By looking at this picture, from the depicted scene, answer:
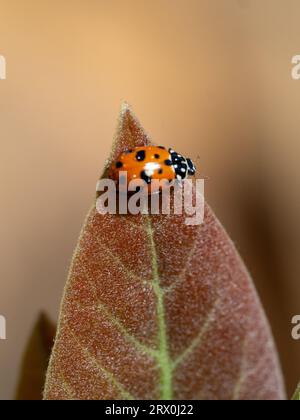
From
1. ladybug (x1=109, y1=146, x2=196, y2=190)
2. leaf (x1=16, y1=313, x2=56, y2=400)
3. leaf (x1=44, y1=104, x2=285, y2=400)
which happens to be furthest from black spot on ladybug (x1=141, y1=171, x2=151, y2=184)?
leaf (x1=16, y1=313, x2=56, y2=400)

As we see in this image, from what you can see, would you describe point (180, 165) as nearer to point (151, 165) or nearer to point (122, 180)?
point (151, 165)

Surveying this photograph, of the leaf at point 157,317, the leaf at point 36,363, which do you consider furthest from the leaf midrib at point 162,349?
the leaf at point 36,363

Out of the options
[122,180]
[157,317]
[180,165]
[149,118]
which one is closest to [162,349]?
[157,317]

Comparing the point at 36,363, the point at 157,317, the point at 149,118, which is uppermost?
the point at 149,118

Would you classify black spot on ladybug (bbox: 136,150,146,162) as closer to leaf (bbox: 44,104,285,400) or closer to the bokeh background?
leaf (bbox: 44,104,285,400)

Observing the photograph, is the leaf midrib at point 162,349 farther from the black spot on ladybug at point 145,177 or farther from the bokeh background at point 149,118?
the bokeh background at point 149,118
